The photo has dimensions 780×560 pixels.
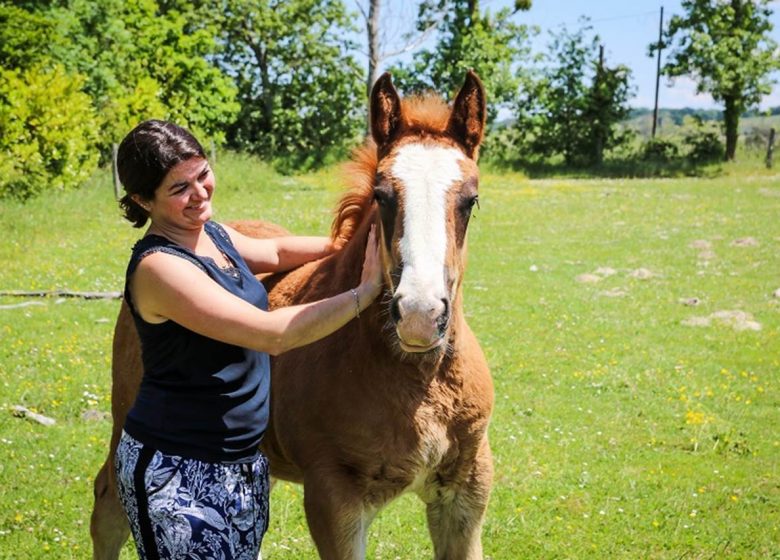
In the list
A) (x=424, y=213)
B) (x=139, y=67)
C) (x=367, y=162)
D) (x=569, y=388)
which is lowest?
(x=569, y=388)

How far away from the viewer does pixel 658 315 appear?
10.5 meters

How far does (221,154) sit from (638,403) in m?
23.4

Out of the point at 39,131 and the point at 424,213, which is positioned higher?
the point at 39,131

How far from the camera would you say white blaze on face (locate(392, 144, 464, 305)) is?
100 inches

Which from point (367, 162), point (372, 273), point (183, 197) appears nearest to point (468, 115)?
point (367, 162)

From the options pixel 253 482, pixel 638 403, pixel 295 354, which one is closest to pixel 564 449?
pixel 638 403

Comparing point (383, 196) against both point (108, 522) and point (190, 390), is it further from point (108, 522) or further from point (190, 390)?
point (108, 522)

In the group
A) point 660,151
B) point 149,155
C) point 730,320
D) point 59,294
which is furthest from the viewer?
point 660,151

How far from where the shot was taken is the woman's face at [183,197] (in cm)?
271

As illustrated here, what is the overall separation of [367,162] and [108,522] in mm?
2191

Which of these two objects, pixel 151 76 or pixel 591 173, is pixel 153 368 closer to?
pixel 151 76

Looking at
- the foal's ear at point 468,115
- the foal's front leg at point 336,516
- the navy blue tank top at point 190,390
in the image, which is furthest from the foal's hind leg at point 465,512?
the foal's ear at point 468,115

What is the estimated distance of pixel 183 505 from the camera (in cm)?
262

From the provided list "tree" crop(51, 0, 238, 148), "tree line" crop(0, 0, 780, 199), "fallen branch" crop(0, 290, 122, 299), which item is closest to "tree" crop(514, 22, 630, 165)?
"tree line" crop(0, 0, 780, 199)
